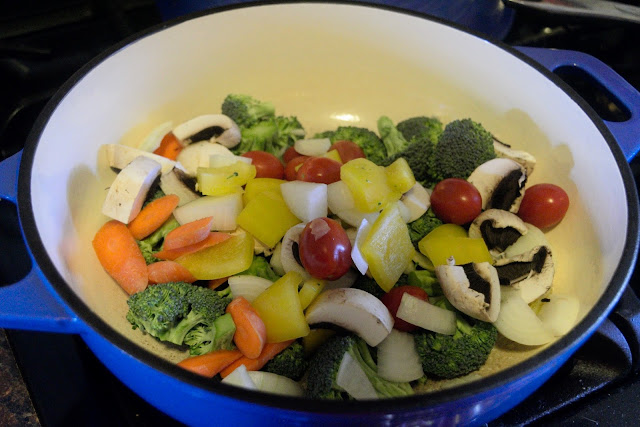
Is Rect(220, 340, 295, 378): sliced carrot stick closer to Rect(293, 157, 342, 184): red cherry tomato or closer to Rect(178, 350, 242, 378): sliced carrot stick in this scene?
Rect(178, 350, 242, 378): sliced carrot stick

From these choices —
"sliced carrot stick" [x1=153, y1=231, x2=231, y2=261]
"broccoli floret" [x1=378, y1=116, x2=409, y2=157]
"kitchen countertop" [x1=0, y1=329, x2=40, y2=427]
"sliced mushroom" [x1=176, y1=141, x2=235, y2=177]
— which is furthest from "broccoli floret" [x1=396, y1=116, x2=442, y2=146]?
"kitchen countertop" [x1=0, y1=329, x2=40, y2=427]

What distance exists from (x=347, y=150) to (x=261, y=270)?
1.37 ft

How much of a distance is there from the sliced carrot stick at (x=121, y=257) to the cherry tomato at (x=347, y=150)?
21.7 inches

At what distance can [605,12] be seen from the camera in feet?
4.85

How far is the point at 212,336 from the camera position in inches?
41.1

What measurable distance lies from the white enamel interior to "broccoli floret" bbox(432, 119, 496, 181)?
15 cm

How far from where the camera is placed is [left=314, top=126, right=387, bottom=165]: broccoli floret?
150cm

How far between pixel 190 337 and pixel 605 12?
1352mm

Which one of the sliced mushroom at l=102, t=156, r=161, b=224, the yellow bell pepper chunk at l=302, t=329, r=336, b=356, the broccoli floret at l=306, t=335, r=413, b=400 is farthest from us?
the sliced mushroom at l=102, t=156, r=161, b=224

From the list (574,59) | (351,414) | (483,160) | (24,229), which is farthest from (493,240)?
(24,229)

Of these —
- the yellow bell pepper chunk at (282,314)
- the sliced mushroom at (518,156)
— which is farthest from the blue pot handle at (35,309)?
the sliced mushroom at (518,156)

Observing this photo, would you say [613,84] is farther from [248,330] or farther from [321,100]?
[248,330]

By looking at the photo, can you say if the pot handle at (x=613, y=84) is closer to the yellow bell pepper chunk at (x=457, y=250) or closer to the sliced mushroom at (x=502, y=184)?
the sliced mushroom at (x=502, y=184)

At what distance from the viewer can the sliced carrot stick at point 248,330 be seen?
3.33ft
